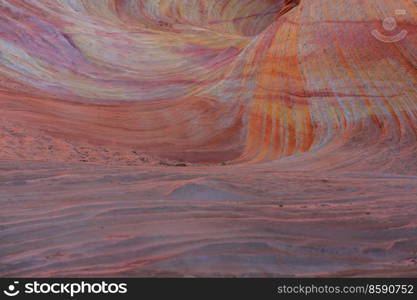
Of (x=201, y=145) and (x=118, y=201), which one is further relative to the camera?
(x=201, y=145)

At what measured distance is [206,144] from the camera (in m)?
5.00

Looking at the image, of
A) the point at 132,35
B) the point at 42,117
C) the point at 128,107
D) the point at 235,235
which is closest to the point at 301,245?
the point at 235,235

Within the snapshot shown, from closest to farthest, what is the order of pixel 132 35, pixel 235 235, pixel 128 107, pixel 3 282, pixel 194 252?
1. pixel 3 282
2. pixel 194 252
3. pixel 235 235
4. pixel 128 107
5. pixel 132 35

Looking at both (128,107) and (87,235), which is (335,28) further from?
(87,235)

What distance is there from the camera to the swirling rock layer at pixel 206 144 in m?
2.56

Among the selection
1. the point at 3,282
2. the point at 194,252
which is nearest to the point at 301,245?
the point at 194,252

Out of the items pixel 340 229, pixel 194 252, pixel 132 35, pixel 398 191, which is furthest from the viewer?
pixel 132 35

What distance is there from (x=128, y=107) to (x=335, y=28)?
2.11 meters

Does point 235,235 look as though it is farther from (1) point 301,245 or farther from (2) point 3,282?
(2) point 3,282

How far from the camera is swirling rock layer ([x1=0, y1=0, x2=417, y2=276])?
2564 mm

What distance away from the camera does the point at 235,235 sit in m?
2.66

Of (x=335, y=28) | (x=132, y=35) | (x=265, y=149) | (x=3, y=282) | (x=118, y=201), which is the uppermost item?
(x=132, y=35)

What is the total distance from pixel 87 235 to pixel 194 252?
1.55 ft

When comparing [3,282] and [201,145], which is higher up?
[201,145]
